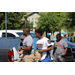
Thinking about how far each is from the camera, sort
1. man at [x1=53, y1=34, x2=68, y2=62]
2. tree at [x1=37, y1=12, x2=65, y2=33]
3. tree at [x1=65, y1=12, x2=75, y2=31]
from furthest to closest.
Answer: tree at [x1=37, y1=12, x2=65, y2=33]
tree at [x1=65, y1=12, x2=75, y2=31]
man at [x1=53, y1=34, x2=68, y2=62]

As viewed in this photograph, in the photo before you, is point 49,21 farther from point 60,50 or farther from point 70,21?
point 60,50

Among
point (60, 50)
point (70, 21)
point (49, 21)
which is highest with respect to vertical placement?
point (49, 21)

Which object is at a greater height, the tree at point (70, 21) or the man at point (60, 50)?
the tree at point (70, 21)

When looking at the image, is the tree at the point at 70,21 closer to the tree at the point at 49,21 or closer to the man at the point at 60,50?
the tree at the point at 49,21

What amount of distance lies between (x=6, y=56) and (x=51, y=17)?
33.1 meters

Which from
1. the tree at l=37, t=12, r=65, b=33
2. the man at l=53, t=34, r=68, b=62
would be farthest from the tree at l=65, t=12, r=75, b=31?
the man at l=53, t=34, r=68, b=62

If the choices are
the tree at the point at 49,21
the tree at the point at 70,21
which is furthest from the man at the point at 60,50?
the tree at the point at 49,21

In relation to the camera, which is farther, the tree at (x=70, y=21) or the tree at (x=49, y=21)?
the tree at (x=49, y=21)

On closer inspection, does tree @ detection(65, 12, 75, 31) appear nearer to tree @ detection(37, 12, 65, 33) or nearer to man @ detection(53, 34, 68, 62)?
tree @ detection(37, 12, 65, 33)

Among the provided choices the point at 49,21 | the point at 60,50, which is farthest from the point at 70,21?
the point at 60,50

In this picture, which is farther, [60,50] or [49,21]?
[49,21]

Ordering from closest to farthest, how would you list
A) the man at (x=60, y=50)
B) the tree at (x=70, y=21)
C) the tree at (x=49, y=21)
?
the man at (x=60, y=50)
the tree at (x=70, y=21)
the tree at (x=49, y=21)
